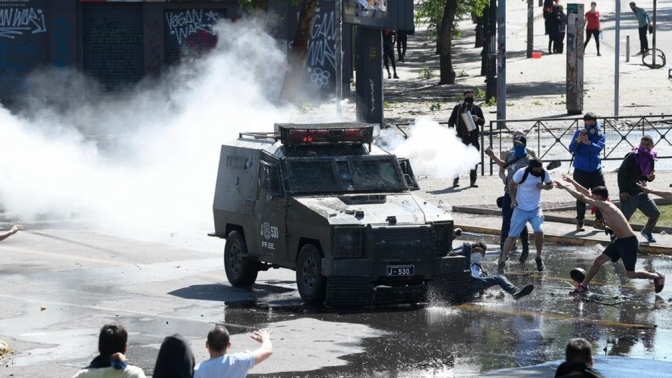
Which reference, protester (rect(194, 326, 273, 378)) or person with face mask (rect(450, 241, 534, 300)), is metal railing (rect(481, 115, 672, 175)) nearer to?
person with face mask (rect(450, 241, 534, 300))

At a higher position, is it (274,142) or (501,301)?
(274,142)

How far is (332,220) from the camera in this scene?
51.5 ft

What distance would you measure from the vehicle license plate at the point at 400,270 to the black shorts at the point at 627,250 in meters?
2.48

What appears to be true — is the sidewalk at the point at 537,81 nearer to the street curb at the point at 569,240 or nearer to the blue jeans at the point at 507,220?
the street curb at the point at 569,240

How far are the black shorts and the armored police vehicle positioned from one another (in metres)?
1.84

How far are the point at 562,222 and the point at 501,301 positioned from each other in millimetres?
6812

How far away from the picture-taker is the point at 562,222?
2291 cm

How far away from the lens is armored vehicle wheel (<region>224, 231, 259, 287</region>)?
17.6 m

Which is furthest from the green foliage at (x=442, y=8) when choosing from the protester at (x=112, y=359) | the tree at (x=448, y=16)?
the protester at (x=112, y=359)

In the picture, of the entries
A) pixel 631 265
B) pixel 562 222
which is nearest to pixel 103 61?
pixel 562 222

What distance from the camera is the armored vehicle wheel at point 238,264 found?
57.8ft

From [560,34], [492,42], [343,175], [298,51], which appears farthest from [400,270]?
[560,34]

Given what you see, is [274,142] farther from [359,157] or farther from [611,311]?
[611,311]

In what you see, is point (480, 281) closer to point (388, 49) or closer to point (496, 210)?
point (496, 210)
